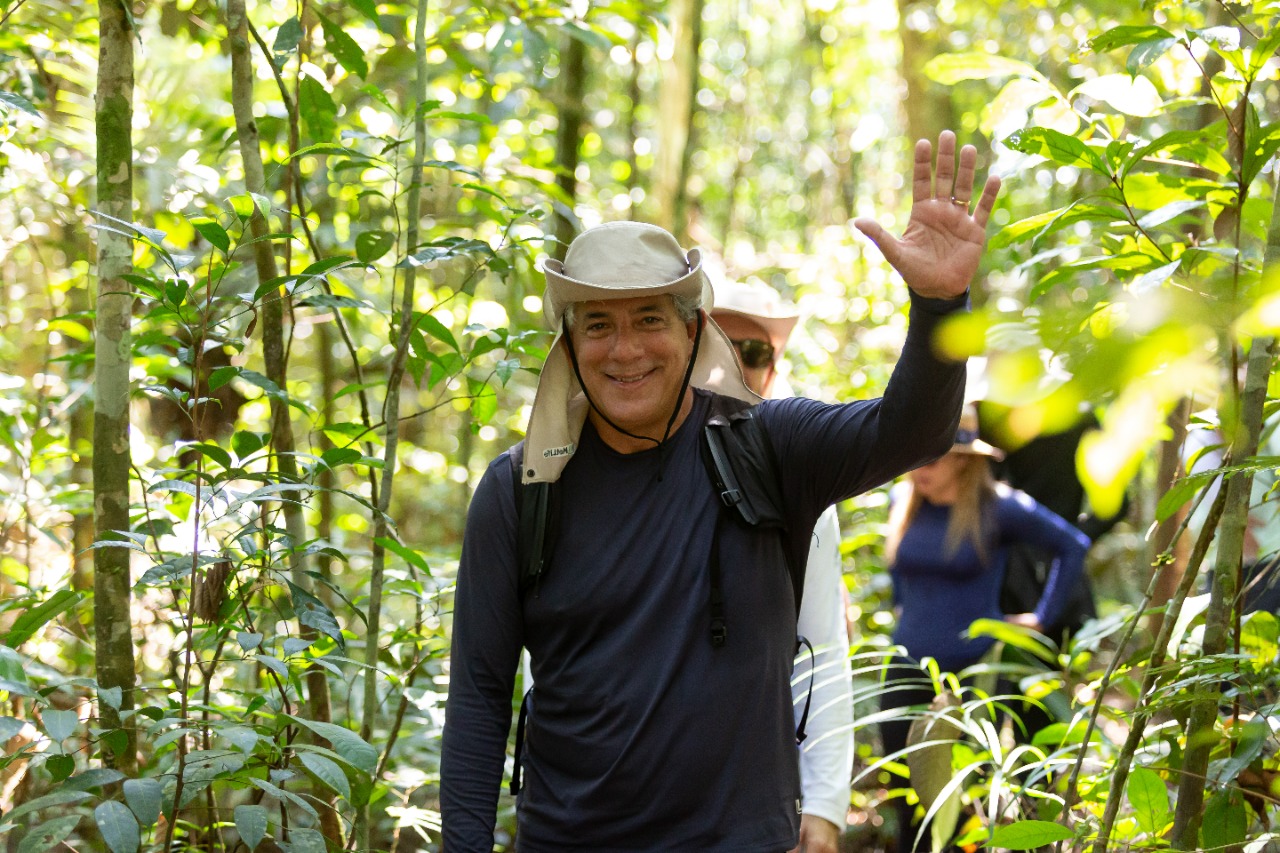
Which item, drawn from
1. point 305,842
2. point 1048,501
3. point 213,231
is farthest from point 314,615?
point 1048,501

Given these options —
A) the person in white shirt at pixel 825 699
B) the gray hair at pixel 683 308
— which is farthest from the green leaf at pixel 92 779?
the person in white shirt at pixel 825 699

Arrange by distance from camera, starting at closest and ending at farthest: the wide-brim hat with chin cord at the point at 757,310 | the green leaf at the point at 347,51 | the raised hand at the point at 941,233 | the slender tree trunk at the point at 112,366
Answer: the raised hand at the point at 941,233, the slender tree trunk at the point at 112,366, the green leaf at the point at 347,51, the wide-brim hat with chin cord at the point at 757,310

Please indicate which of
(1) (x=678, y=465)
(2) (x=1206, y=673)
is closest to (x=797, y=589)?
(1) (x=678, y=465)

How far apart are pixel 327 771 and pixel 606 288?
1.04 m

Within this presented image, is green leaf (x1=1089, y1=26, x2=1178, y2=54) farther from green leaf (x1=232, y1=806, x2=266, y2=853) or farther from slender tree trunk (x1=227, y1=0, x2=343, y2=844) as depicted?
green leaf (x1=232, y1=806, x2=266, y2=853)

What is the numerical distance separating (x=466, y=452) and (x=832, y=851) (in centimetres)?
419

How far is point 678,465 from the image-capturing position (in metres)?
2.31

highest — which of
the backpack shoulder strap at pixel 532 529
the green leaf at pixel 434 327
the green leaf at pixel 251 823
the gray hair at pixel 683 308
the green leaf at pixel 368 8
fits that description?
the green leaf at pixel 368 8

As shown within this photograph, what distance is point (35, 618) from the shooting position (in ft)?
6.93

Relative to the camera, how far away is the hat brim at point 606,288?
7.32ft

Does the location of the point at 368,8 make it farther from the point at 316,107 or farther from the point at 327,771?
the point at 327,771

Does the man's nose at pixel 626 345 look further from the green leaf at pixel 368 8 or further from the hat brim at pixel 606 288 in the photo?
the green leaf at pixel 368 8

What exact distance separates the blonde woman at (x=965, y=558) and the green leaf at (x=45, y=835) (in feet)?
9.16

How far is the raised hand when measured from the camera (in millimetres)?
1856
